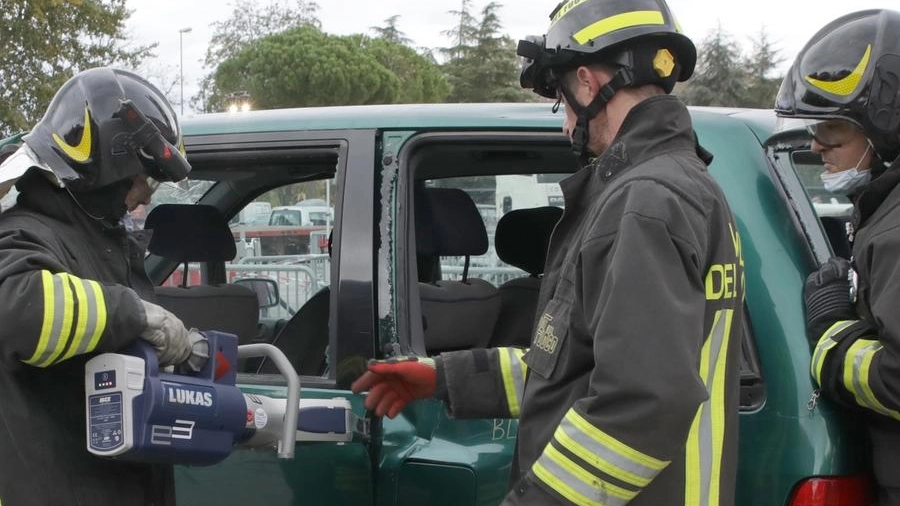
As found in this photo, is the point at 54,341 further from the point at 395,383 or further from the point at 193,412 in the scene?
the point at 395,383

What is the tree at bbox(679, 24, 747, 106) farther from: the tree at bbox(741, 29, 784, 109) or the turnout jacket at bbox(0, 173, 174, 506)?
the turnout jacket at bbox(0, 173, 174, 506)

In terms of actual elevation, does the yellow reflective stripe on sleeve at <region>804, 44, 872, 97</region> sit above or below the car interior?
above

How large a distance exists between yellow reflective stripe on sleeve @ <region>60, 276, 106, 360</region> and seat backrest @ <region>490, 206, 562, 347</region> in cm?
170

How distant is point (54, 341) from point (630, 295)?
41.6 inches

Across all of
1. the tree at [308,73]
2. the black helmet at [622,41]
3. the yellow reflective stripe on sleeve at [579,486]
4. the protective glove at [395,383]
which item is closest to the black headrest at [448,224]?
the protective glove at [395,383]

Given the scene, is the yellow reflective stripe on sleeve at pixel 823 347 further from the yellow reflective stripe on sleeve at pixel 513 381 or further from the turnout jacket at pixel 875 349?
the yellow reflective stripe on sleeve at pixel 513 381

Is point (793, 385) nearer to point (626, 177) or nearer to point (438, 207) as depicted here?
point (626, 177)

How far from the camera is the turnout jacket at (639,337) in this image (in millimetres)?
1515

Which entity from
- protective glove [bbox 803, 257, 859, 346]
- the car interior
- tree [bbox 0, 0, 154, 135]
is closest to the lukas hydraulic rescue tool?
the car interior

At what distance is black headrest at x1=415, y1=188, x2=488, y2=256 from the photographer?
3379 millimetres

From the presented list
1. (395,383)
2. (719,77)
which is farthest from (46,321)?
(719,77)

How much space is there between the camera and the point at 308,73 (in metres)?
31.1

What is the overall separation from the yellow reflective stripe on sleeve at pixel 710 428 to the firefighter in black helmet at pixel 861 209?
0.36 meters

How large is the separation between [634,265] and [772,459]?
2.37 feet
